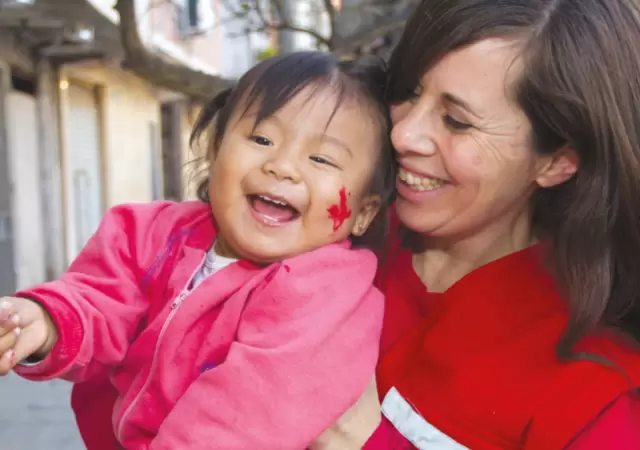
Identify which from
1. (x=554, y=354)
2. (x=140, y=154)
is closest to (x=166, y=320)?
(x=554, y=354)

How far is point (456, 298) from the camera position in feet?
4.87

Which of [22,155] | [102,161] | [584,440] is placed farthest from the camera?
[102,161]

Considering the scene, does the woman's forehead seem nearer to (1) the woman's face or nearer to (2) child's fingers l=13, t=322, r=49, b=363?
(1) the woman's face

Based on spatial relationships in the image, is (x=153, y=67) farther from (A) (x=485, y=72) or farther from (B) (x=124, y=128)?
(B) (x=124, y=128)

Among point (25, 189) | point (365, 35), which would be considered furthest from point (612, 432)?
point (25, 189)

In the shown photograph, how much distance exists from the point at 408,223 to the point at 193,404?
0.65 m

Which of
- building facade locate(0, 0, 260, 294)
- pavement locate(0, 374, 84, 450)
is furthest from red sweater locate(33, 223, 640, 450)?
building facade locate(0, 0, 260, 294)

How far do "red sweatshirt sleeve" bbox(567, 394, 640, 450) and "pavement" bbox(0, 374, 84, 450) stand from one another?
11.0ft

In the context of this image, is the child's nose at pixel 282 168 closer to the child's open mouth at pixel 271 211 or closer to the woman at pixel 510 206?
the child's open mouth at pixel 271 211

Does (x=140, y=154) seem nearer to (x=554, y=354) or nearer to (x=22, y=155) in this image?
(x=22, y=155)

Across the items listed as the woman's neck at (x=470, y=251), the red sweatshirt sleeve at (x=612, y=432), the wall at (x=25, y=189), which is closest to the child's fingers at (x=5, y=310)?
the woman's neck at (x=470, y=251)

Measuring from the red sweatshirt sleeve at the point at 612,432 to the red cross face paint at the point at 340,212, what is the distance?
696 mm

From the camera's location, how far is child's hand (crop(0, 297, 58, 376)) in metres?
1.27

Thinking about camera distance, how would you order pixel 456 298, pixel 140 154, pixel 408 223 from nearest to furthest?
pixel 456 298 → pixel 408 223 → pixel 140 154
